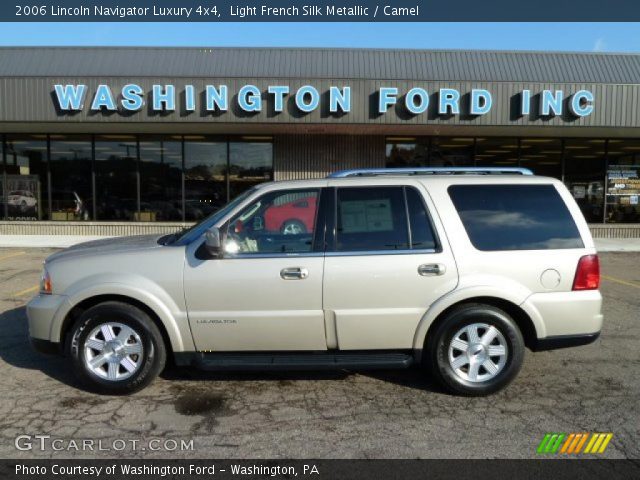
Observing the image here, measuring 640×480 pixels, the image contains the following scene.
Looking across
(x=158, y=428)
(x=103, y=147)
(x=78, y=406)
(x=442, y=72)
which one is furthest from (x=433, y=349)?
(x=103, y=147)

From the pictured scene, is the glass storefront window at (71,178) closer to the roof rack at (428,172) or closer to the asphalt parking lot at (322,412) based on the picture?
the asphalt parking lot at (322,412)

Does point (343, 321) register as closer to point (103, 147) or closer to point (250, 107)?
point (250, 107)

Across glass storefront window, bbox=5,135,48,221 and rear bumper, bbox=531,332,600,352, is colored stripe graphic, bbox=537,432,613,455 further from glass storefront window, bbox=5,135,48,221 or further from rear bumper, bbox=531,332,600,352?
glass storefront window, bbox=5,135,48,221

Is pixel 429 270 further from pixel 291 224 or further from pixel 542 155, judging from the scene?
pixel 542 155

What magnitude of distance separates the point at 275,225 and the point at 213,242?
0.61m

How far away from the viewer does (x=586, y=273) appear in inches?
157

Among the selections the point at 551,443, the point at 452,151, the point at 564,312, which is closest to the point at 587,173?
the point at 452,151

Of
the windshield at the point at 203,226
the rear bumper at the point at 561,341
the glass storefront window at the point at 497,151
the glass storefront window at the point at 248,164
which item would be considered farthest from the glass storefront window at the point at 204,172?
the rear bumper at the point at 561,341

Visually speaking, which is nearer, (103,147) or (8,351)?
(8,351)

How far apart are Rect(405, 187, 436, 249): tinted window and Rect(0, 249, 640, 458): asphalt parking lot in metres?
1.23

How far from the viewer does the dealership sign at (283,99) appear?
13.0 metres

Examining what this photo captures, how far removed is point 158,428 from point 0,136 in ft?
52.4

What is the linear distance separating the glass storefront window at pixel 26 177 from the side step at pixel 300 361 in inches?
579

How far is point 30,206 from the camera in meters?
16.1
